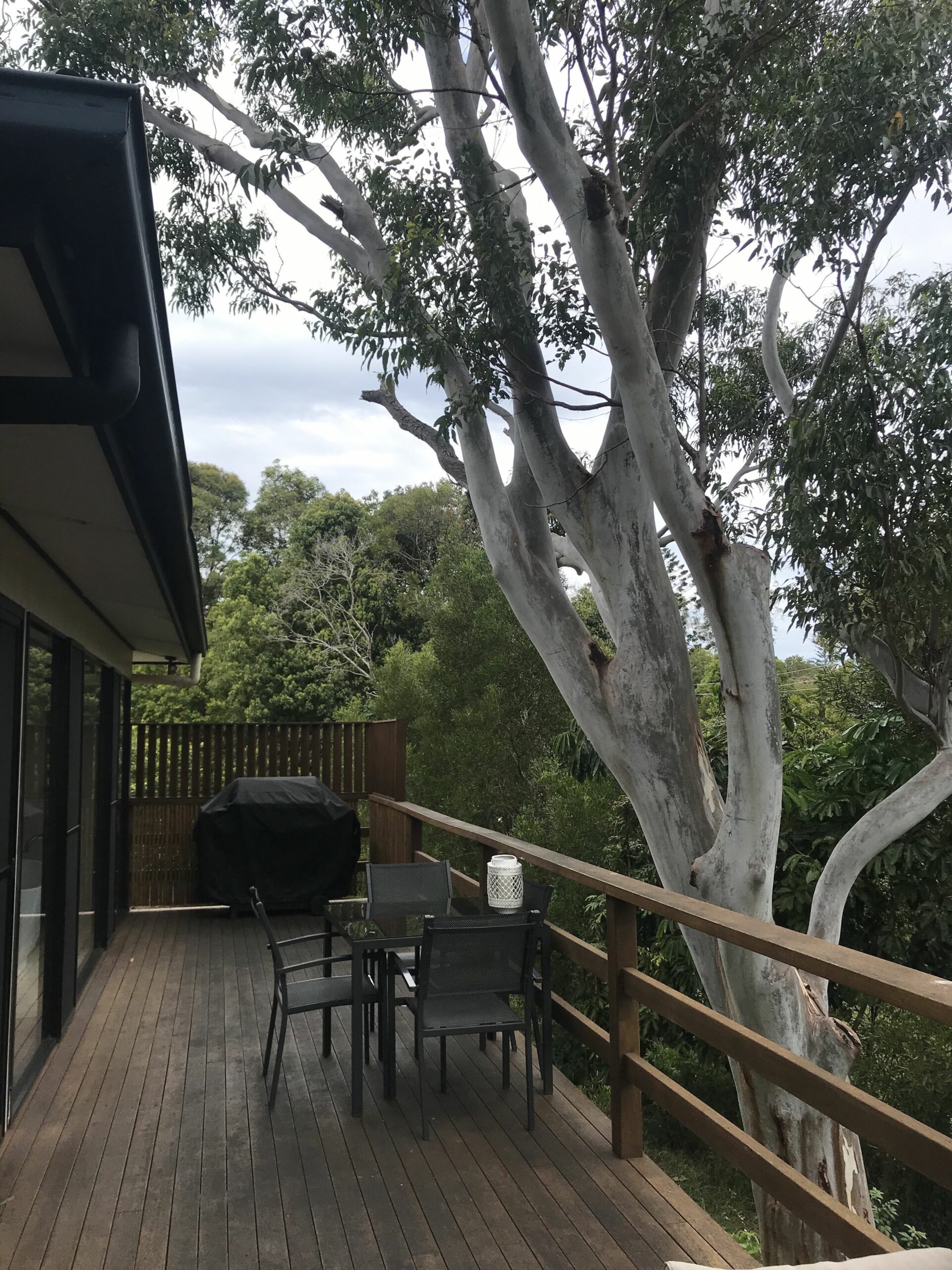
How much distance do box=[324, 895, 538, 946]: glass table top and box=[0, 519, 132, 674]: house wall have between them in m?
1.84

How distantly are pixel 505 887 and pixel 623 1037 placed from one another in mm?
1036

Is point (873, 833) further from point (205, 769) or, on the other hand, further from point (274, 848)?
point (205, 769)

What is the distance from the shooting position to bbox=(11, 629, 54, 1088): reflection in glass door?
4.11 meters

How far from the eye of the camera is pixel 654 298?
688cm

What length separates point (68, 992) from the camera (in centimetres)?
522

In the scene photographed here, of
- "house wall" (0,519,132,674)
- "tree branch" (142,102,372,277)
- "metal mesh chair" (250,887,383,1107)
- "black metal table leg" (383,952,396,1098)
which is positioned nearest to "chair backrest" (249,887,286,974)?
"metal mesh chair" (250,887,383,1107)

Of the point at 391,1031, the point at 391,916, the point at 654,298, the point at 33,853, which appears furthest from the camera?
the point at 654,298

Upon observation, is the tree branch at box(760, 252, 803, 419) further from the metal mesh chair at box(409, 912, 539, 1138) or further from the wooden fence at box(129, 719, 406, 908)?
the metal mesh chair at box(409, 912, 539, 1138)

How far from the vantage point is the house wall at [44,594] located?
11.9ft

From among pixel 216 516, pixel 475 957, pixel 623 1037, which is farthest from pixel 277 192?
pixel 216 516

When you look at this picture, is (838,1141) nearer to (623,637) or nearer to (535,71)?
(623,637)

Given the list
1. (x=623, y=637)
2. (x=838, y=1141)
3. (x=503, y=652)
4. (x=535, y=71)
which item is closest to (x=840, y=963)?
(x=623, y=637)

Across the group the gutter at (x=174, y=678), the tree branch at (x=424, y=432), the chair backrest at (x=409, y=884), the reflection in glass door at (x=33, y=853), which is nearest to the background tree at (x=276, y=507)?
the gutter at (x=174, y=678)

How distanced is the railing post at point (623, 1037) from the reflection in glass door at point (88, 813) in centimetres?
341
